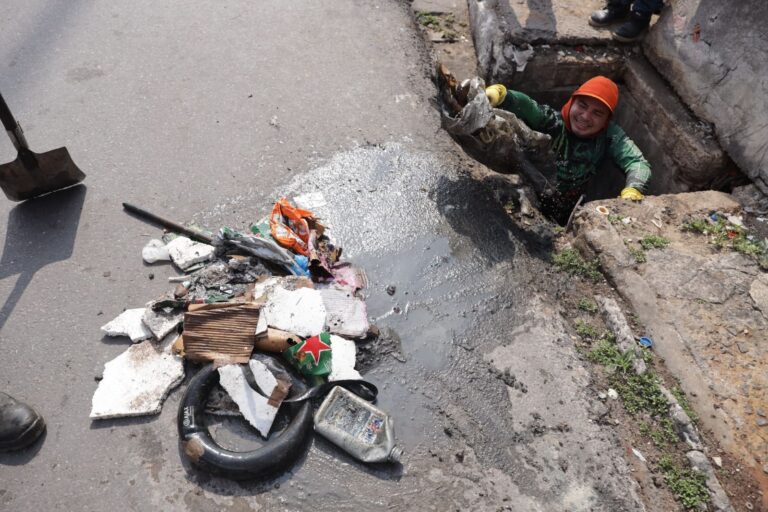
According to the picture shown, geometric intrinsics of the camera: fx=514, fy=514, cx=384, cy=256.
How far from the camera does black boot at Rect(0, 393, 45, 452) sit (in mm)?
2453

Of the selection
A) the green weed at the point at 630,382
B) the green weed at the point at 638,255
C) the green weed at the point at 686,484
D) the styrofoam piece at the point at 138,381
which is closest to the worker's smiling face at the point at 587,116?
the green weed at the point at 638,255

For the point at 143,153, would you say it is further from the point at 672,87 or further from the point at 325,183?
the point at 672,87

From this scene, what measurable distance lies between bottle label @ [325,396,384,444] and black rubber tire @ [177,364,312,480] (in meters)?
0.13

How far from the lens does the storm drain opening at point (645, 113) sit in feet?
13.1

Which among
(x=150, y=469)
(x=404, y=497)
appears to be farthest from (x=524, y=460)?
(x=150, y=469)

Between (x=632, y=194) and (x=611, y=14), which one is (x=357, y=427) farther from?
(x=611, y=14)

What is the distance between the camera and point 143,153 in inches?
153

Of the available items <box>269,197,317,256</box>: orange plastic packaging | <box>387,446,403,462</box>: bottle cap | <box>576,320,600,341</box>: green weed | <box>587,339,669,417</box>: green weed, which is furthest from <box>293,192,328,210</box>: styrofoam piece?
<box>587,339,669,417</box>: green weed

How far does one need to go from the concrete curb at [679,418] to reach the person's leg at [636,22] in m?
2.60

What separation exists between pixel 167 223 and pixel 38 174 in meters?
0.96

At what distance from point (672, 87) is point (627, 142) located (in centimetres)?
59

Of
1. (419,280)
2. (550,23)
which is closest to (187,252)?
(419,280)

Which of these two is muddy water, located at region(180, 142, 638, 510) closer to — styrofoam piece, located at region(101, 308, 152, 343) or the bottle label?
the bottle label

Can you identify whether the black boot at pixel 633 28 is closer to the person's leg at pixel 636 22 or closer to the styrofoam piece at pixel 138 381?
the person's leg at pixel 636 22
